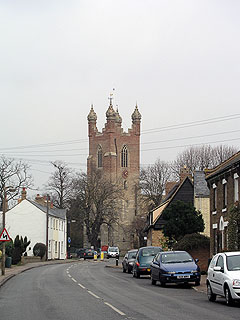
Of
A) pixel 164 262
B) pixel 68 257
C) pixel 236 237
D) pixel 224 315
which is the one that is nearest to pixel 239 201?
pixel 236 237

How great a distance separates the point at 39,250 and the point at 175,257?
47.3 meters

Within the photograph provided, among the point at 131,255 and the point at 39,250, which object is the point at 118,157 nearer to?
the point at 39,250

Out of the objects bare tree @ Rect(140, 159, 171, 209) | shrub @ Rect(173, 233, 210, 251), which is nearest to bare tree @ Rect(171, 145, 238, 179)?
bare tree @ Rect(140, 159, 171, 209)

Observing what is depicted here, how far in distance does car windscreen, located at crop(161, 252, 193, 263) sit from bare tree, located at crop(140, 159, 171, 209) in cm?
6561

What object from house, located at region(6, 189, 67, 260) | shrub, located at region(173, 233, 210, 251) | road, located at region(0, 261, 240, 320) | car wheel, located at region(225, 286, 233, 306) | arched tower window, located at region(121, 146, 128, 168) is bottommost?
road, located at region(0, 261, 240, 320)

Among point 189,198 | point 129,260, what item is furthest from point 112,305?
point 189,198

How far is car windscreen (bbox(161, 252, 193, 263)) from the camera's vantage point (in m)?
26.2

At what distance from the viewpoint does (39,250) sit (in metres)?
71.9

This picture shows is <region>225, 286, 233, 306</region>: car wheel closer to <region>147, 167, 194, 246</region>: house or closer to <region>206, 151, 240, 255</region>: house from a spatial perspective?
<region>206, 151, 240, 255</region>: house

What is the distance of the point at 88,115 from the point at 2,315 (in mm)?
125042

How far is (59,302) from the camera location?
19094 mm

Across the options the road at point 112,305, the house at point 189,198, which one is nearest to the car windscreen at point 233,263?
the road at point 112,305

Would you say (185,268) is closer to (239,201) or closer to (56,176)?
(239,201)

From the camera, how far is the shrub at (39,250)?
235 feet
